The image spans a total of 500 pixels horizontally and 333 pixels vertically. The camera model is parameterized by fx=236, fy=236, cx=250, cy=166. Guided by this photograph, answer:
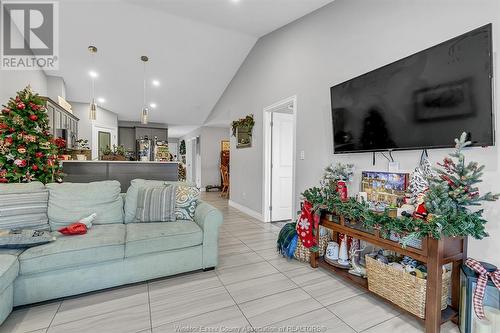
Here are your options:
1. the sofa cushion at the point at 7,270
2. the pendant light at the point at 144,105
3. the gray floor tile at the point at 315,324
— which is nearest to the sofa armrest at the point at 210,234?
the gray floor tile at the point at 315,324

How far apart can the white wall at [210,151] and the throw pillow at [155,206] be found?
6.14 metres

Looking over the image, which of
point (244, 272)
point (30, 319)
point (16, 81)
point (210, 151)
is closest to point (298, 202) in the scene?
point (244, 272)

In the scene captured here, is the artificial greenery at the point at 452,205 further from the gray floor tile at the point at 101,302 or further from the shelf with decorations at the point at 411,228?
the gray floor tile at the point at 101,302

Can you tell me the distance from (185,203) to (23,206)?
1.43 metres

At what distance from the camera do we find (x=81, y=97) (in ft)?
21.6

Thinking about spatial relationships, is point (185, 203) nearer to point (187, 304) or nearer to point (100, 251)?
point (100, 251)

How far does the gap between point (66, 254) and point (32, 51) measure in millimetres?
4651

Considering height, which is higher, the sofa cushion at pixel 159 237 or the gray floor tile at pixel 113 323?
the sofa cushion at pixel 159 237

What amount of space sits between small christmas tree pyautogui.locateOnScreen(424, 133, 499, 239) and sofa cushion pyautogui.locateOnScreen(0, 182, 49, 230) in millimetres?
3224

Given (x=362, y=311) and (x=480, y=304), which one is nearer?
(x=480, y=304)

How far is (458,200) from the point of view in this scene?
1.52 metres

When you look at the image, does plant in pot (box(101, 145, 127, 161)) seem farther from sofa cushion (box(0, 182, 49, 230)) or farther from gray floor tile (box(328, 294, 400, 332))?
gray floor tile (box(328, 294, 400, 332))

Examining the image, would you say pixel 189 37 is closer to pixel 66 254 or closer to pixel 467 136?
pixel 66 254

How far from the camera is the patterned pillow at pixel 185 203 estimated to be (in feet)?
8.73
